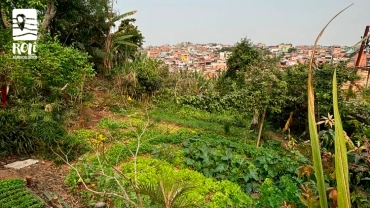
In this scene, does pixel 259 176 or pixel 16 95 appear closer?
pixel 259 176

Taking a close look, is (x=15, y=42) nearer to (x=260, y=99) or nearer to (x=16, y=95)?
(x=16, y=95)

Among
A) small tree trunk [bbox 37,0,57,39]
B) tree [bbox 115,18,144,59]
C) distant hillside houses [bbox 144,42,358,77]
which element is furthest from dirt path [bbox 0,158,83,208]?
tree [bbox 115,18,144,59]

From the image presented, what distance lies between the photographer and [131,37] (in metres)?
13.0

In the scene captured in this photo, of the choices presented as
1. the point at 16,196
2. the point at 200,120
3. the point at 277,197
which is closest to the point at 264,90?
the point at 200,120

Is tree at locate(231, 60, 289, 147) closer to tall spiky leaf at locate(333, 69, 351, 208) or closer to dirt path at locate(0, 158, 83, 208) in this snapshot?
dirt path at locate(0, 158, 83, 208)

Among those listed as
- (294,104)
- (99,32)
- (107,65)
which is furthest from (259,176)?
(99,32)

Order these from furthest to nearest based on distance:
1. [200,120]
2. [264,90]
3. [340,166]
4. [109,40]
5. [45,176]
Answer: [109,40] → [200,120] → [264,90] → [45,176] → [340,166]

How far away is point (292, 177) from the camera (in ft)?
14.0

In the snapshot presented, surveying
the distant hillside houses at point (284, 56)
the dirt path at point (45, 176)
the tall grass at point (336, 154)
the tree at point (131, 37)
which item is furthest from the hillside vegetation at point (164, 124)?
the tree at point (131, 37)

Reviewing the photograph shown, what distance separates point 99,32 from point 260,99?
7.58 meters

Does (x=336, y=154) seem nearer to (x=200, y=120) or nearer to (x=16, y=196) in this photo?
(x=16, y=196)

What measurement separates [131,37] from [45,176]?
31.0 ft

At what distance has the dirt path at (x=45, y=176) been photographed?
3.86 meters

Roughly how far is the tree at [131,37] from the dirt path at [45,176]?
25.2ft
